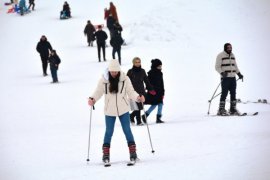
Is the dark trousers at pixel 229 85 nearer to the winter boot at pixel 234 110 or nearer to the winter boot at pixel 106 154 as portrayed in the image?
the winter boot at pixel 234 110

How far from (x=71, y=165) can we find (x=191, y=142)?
2249mm

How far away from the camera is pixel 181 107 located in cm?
1471

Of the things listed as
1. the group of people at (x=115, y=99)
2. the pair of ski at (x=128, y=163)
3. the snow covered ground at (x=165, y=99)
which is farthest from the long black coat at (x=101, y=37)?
the pair of ski at (x=128, y=163)

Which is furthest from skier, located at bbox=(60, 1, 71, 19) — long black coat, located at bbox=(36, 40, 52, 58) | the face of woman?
the face of woman

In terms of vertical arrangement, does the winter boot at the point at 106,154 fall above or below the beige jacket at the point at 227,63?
below

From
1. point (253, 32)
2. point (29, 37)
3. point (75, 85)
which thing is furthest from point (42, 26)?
point (75, 85)

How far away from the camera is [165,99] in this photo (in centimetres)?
1619

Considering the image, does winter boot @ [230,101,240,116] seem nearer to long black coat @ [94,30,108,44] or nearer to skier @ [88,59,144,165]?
skier @ [88,59,144,165]

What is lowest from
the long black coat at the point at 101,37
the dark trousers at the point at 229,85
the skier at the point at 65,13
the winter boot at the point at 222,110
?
the winter boot at the point at 222,110

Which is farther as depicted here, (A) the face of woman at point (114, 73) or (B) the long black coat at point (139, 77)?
(B) the long black coat at point (139, 77)

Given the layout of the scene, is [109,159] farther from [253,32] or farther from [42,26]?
[42,26]

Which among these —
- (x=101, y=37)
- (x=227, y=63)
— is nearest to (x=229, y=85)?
(x=227, y=63)

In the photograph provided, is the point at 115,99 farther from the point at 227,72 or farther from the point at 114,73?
the point at 227,72

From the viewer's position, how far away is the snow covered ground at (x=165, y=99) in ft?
25.5
